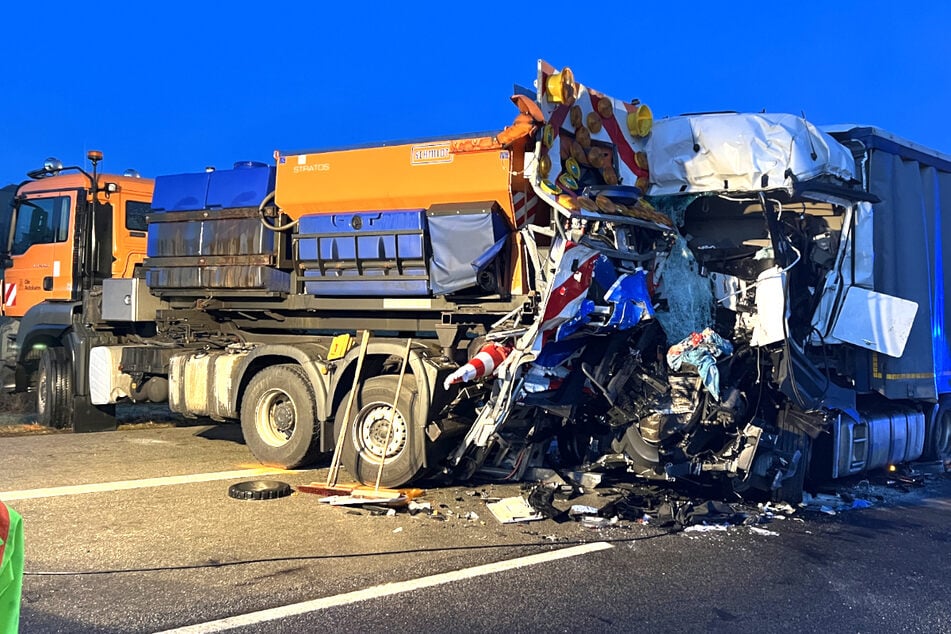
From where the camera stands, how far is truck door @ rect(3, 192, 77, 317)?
10594mm

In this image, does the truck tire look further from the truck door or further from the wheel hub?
the truck door

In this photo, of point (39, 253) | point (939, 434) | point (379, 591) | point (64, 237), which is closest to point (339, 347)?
point (379, 591)

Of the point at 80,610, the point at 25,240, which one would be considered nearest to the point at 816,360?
the point at 80,610

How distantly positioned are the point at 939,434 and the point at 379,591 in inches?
282

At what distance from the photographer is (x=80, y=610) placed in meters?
4.23

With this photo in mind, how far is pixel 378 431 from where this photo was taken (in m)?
7.31

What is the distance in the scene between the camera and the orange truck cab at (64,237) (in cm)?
1054

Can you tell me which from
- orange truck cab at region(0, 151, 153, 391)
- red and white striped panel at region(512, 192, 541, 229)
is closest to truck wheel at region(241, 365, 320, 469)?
red and white striped panel at region(512, 192, 541, 229)

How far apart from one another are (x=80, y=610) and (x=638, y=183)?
17.1ft

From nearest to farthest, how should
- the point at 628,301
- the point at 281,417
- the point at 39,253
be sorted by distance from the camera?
the point at 628,301 < the point at 281,417 < the point at 39,253

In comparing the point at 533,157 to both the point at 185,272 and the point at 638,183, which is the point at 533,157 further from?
the point at 185,272

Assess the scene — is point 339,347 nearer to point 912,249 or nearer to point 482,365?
point 482,365

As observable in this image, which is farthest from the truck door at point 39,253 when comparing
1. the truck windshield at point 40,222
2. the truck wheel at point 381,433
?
the truck wheel at point 381,433

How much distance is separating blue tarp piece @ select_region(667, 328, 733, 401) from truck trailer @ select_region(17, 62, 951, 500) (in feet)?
0.06
